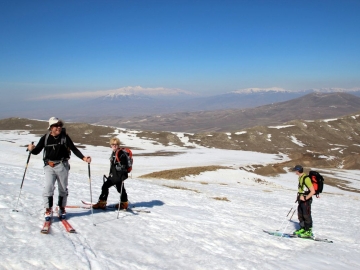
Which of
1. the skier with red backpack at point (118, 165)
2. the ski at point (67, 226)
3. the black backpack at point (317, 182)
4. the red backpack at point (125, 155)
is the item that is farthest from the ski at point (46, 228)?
the black backpack at point (317, 182)

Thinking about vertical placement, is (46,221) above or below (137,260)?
above

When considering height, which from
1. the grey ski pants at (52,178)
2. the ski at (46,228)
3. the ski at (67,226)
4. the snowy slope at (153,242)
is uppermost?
the grey ski pants at (52,178)

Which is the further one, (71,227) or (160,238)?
(160,238)

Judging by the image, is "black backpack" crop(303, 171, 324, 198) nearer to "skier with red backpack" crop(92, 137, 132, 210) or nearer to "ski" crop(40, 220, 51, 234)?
"skier with red backpack" crop(92, 137, 132, 210)

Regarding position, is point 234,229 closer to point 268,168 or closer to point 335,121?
point 268,168

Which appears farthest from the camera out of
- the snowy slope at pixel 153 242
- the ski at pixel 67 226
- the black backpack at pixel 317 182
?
the black backpack at pixel 317 182

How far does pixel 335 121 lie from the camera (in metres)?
175

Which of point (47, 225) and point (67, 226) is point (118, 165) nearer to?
point (67, 226)

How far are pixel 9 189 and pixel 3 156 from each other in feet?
148

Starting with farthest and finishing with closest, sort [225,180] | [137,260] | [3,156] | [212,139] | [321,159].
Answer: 1. [212,139]
2. [321,159]
3. [3,156]
4. [225,180]
5. [137,260]

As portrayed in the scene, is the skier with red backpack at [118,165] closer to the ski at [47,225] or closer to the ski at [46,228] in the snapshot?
the ski at [47,225]

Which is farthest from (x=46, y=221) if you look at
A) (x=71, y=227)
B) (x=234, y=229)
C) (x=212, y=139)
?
(x=212, y=139)

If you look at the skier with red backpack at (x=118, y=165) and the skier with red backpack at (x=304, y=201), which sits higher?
the skier with red backpack at (x=118, y=165)

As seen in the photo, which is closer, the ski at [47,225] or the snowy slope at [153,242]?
the snowy slope at [153,242]
